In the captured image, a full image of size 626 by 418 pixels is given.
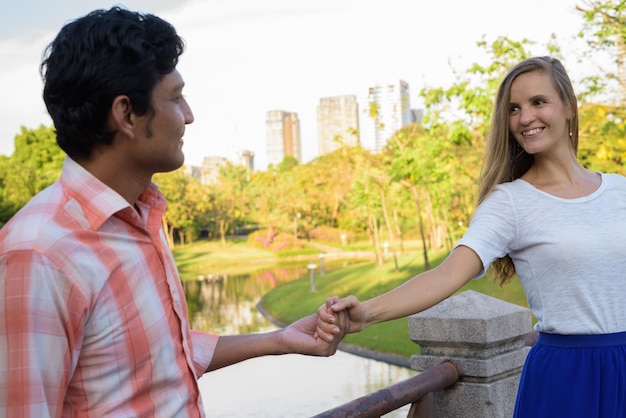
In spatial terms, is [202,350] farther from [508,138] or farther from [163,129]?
[508,138]

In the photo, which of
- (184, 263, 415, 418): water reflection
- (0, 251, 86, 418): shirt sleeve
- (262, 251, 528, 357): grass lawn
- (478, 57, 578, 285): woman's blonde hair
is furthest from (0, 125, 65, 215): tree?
(0, 251, 86, 418): shirt sleeve

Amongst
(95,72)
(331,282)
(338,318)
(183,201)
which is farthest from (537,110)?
(183,201)

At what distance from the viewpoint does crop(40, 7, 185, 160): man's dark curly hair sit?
1.04m

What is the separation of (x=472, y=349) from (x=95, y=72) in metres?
1.92

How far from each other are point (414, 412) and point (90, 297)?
1762 mm

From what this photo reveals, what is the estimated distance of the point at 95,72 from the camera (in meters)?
1.04

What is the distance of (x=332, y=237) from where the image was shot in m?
35.8

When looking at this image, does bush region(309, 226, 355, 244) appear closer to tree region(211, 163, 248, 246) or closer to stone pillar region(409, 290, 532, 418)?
tree region(211, 163, 248, 246)

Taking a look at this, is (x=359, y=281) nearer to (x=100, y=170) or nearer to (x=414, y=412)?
(x=414, y=412)

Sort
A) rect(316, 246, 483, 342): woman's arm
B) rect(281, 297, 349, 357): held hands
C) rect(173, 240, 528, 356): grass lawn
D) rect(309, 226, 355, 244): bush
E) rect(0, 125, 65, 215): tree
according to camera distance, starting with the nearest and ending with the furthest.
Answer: rect(281, 297, 349, 357): held hands
rect(316, 246, 483, 342): woman's arm
rect(173, 240, 528, 356): grass lawn
rect(0, 125, 65, 215): tree
rect(309, 226, 355, 244): bush

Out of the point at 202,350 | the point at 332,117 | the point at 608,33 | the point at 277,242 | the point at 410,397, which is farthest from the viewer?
the point at 332,117

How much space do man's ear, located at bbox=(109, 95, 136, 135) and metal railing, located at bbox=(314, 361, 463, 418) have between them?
102cm

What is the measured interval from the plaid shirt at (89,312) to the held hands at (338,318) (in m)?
0.47

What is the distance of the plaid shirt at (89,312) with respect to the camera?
0.92m
